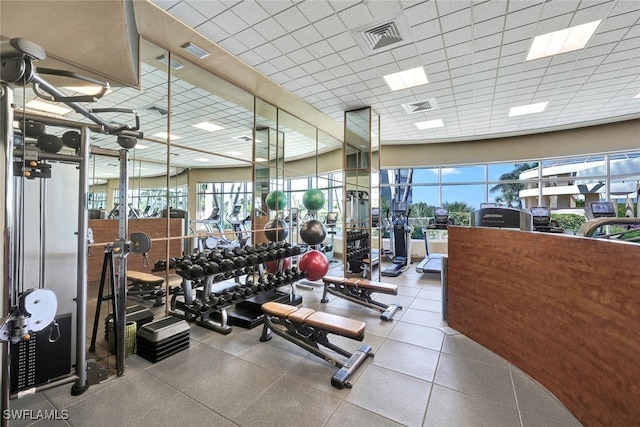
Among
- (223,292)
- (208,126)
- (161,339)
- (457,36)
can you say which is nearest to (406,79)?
(457,36)

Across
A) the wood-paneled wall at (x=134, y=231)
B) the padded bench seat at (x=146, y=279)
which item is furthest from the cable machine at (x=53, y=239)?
the wood-paneled wall at (x=134, y=231)

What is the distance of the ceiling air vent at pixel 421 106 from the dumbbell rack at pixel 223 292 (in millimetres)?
3880

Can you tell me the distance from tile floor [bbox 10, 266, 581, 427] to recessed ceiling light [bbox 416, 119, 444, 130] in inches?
203

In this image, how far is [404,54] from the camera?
378cm

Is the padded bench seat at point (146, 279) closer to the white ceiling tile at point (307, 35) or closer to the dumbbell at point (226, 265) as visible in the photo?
the dumbbell at point (226, 265)

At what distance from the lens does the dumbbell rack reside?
3301mm

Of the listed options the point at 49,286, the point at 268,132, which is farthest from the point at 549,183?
the point at 49,286

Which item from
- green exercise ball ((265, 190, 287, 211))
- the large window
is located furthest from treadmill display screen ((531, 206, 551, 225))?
green exercise ball ((265, 190, 287, 211))

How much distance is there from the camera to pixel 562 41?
3.48m

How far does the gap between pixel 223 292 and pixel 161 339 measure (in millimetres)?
1094

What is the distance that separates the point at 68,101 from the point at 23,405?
7.13 feet

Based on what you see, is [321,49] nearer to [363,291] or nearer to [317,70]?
[317,70]

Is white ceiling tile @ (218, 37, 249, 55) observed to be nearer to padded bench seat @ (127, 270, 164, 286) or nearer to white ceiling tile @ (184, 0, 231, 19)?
white ceiling tile @ (184, 0, 231, 19)

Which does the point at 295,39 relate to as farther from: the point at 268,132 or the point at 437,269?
the point at 437,269
